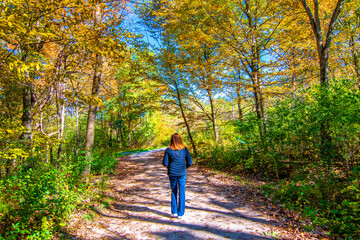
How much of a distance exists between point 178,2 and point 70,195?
26.0 ft

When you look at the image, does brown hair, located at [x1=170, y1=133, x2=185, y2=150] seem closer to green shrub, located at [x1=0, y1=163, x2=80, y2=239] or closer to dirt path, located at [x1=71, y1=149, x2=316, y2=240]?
dirt path, located at [x1=71, y1=149, x2=316, y2=240]

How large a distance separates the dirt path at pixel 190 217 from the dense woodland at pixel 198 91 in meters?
0.68

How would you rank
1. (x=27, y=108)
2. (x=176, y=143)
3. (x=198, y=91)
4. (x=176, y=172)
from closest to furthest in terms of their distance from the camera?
(x=176, y=172), (x=176, y=143), (x=27, y=108), (x=198, y=91)

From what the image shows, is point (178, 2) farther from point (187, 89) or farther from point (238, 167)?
point (238, 167)

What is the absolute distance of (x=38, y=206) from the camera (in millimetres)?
3264

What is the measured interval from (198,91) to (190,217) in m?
8.78

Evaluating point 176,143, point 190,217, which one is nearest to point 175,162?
point 176,143

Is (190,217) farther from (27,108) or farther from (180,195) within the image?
(27,108)

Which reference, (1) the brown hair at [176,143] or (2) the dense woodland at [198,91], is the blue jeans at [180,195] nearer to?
(1) the brown hair at [176,143]

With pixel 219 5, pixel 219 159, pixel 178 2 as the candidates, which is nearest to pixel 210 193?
pixel 219 159

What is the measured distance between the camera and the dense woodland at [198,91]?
3.28 meters

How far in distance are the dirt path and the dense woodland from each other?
68cm

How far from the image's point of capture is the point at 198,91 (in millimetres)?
12227

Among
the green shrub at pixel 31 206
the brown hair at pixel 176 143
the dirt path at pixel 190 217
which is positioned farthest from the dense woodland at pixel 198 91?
the brown hair at pixel 176 143
